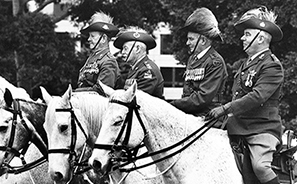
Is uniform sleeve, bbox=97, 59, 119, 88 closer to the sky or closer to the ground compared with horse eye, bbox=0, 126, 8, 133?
closer to the sky

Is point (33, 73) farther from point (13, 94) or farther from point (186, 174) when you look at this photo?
point (186, 174)

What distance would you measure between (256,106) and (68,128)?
7.00ft

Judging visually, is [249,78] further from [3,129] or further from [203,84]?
[3,129]

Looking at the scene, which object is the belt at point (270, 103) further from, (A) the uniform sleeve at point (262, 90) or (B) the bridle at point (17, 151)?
(B) the bridle at point (17, 151)

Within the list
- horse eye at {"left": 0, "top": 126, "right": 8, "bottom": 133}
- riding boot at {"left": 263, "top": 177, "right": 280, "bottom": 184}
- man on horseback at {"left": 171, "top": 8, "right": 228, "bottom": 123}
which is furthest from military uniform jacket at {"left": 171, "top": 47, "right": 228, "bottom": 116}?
horse eye at {"left": 0, "top": 126, "right": 8, "bottom": 133}

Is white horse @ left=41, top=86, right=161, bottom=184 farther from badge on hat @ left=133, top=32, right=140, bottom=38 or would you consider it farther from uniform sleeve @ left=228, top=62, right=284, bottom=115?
uniform sleeve @ left=228, top=62, right=284, bottom=115

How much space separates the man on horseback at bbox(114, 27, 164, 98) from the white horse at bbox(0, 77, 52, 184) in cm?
130

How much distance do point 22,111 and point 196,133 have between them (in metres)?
2.41

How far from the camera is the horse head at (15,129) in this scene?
8.14 metres

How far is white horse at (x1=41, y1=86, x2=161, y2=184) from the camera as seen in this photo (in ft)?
25.2

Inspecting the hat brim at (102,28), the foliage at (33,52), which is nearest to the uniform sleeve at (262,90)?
the hat brim at (102,28)

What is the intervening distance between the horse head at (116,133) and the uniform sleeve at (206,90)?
3.89 feet

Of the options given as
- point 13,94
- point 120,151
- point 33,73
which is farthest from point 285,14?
point 120,151

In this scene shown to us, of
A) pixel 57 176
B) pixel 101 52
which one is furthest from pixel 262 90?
pixel 101 52
